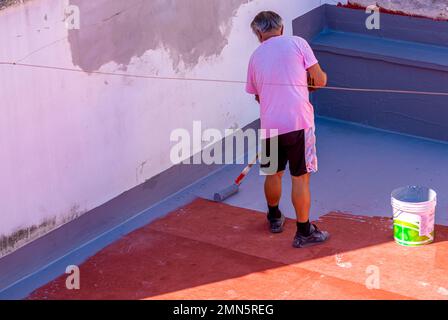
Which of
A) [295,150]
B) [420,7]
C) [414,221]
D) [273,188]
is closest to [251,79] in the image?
[295,150]

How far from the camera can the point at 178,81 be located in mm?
8328

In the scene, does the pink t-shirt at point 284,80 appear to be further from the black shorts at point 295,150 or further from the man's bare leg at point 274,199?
the man's bare leg at point 274,199

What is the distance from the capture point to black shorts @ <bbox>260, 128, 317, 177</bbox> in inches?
285

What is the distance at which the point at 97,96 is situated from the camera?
24.6 ft

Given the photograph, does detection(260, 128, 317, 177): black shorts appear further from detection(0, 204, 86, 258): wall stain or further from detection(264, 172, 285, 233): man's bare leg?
detection(0, 204, 86, 258): wall stain

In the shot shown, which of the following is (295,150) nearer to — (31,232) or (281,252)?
(281,252)

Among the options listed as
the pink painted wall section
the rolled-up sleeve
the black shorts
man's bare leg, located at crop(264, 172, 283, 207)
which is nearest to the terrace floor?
man's bare leg, located at crop(264, 172, 283, 207)

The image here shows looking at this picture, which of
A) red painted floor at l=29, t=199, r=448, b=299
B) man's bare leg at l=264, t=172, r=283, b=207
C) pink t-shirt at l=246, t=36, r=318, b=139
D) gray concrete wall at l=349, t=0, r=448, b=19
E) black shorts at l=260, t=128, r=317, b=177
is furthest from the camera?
gray concrete wall at l=349, t=0, r=448, b=19

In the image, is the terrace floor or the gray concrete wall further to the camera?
the gray concrete wall

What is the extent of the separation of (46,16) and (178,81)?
5.56 ft

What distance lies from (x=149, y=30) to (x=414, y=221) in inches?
103

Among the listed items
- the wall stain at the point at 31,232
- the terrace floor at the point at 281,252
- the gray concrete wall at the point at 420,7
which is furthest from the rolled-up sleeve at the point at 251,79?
the gray concrete wall at the point at 420,7

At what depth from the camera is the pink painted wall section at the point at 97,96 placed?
22.5 ft

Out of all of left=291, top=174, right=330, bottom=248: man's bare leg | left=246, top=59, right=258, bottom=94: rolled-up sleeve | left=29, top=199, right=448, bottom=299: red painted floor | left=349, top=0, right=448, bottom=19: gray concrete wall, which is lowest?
left=29, top=199, right=448, bottom=299: red painted floor
